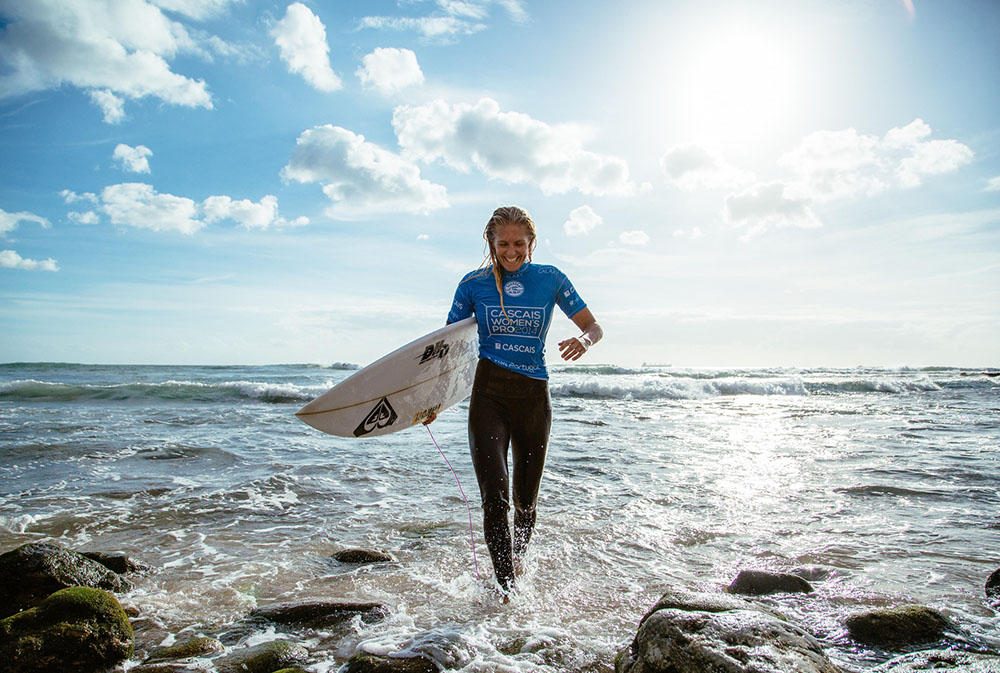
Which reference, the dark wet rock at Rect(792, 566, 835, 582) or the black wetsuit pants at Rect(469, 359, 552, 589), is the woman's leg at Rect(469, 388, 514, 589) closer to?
the black wetsuit pants at Rect(469, 359, 552, 589)

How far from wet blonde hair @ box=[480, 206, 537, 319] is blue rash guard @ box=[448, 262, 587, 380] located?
0.04m

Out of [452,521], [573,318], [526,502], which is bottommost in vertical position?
[452,521]

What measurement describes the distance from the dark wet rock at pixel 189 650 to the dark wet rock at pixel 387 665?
0.74 meters

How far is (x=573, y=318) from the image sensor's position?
378 centimetres

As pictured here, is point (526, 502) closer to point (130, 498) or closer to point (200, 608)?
point (200, 608)

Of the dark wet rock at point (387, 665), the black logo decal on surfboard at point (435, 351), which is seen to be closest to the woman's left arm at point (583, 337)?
the black logo decal on surfboard at point (435, 351)

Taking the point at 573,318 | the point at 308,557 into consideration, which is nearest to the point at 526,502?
the point at 573,318

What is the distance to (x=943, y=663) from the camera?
263cm

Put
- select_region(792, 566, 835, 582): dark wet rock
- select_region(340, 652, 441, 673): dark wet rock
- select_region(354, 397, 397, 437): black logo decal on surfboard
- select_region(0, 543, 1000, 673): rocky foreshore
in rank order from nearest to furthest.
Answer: select_region(0, 543, 1000, 673): rocky foreshore
select_region(340, 652, 441, 673): dark wet rock
select_region(792, 566, 835, 582): dark wet rock
select_region(354, 397, 397, 437): black logo decal on surfboard

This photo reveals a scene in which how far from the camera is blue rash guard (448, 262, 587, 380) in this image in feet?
11.6

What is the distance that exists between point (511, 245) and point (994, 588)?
3726 mm

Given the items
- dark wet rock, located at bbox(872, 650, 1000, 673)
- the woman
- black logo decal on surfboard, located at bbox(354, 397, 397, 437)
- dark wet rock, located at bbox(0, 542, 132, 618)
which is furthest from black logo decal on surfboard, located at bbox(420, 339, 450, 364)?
dark wet rock, located at bbox(872, 650, 1000, 673)

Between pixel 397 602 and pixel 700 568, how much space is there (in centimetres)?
222

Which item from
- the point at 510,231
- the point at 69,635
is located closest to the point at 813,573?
the point at 510,231
